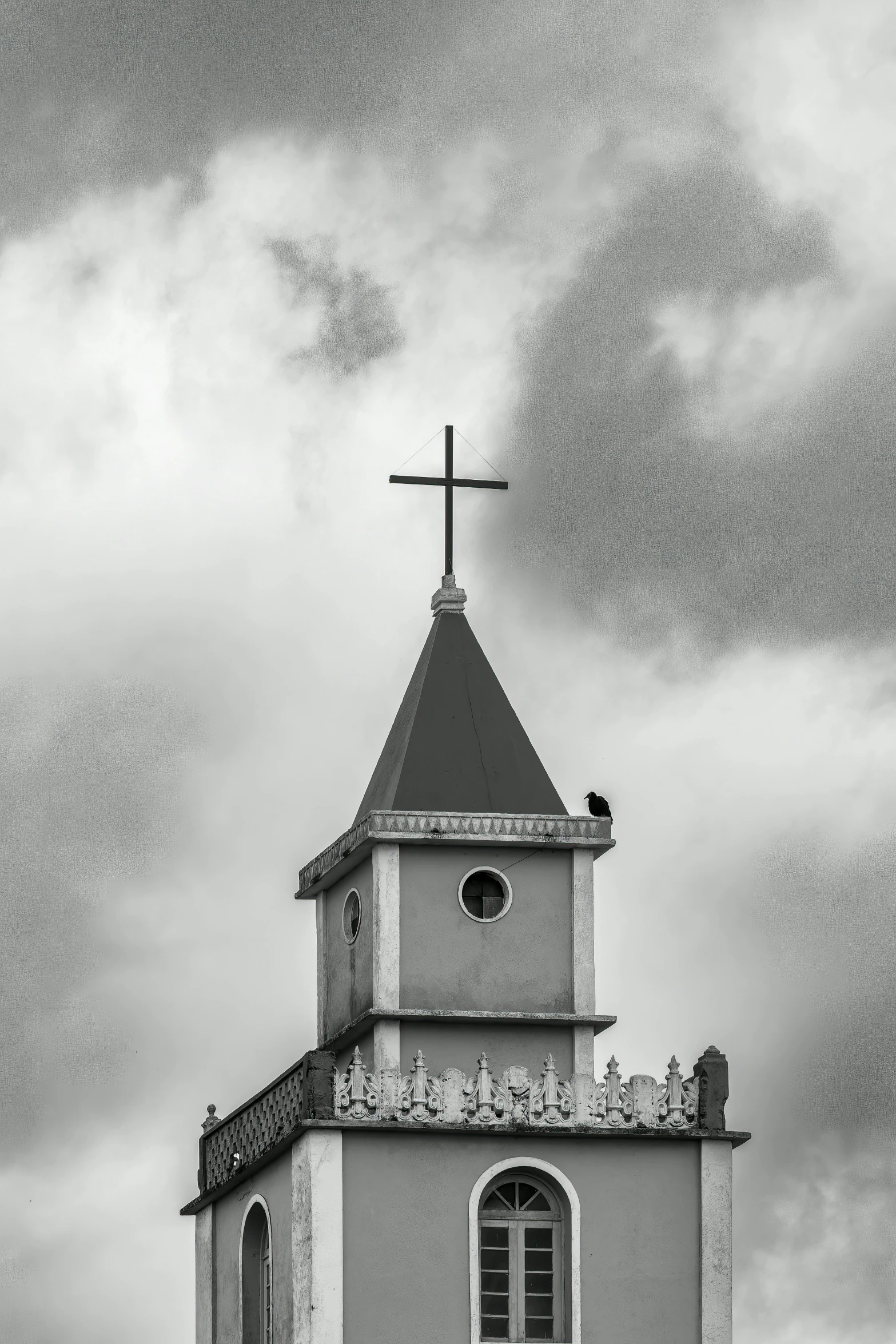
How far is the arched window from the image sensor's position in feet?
133

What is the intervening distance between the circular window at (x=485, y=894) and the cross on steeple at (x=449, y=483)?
4.84 meters

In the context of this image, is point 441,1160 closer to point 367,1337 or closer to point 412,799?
point 367,1337

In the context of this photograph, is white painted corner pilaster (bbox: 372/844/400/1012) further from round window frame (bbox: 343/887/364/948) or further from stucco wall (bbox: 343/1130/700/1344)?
stucco wall (bbox: 343/1130/700/1344)

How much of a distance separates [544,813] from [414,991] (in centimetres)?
293

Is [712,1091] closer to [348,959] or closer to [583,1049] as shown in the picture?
[583,1049]

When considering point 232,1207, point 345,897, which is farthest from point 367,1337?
point 345,897

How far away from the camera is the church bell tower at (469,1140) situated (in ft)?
132

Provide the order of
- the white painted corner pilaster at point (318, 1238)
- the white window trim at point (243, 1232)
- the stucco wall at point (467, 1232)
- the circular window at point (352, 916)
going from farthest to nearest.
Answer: the circular window at point (352, 916)
the white window trim at point (243, 1232)
the stucco wall at point (467, 1232)
the white painted corner pilaster at point (318, 1238)

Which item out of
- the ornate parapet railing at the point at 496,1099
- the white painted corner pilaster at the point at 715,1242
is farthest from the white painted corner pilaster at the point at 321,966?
the white painted corner pilaster at the point at 715,1242

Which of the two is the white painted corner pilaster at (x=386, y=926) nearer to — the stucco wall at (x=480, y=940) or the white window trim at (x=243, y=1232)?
the stucco wall at (x=480, y=940)

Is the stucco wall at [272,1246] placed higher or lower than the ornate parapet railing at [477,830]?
lower

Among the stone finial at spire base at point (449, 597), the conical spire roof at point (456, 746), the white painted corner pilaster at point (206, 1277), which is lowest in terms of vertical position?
the white painted corner pilaster at point (206, 1277)

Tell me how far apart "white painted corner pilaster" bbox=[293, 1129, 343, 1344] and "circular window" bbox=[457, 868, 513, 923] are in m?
4.39

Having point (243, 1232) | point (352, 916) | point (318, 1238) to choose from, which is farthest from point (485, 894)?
point (318, 1238)
